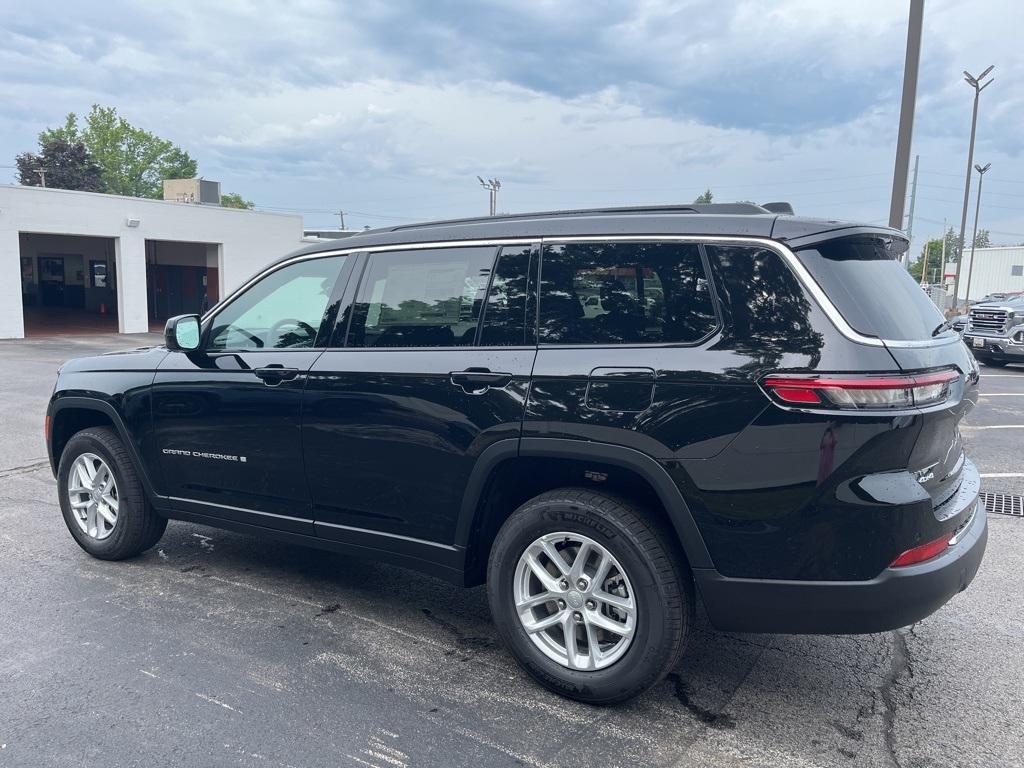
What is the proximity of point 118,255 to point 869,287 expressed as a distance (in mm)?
26121

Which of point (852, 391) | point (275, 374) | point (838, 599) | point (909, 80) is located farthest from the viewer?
point (909, 80)

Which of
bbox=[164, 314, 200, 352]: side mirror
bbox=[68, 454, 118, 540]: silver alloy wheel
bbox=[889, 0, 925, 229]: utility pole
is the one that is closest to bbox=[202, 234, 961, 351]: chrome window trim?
bbox=[164, 314, 200, 352]: side mirror

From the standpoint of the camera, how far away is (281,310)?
13.7ft

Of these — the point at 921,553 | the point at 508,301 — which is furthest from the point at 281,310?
the point at 921,553

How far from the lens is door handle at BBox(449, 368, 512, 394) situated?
10.8ft

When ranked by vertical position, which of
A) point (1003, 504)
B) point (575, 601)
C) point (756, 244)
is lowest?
point (1003, 504)

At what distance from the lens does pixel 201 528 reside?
558 cm

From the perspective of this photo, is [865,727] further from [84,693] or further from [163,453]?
[163,453]

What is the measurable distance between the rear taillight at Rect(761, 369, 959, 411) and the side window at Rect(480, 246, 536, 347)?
1.08 m

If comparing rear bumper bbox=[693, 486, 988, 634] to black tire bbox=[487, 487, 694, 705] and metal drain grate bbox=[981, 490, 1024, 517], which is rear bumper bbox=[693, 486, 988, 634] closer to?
black tire bbox=[487, 487, 694, 705]

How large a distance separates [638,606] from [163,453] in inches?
111

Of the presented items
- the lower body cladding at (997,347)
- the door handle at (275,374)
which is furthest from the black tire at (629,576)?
the lower body cladding at (997,347)

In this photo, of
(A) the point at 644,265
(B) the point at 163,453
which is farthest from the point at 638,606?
(B) the point at 163,453

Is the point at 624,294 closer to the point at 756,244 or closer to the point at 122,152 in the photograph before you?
the point at 756,244
